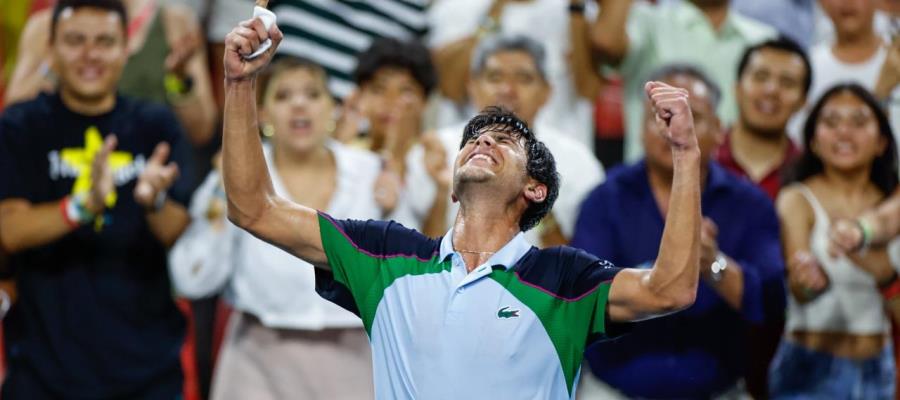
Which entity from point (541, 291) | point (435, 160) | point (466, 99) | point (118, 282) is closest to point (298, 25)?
point (466, 99)

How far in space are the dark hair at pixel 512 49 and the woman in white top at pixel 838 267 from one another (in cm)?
109

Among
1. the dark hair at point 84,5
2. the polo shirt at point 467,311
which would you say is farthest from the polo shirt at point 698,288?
the dark hair at point 84,5

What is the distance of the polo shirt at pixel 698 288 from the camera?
17.0 feet

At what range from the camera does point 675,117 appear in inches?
139

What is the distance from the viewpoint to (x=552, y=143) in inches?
239

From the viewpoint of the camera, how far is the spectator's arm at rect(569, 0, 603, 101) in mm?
6723

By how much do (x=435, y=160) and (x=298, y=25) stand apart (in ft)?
4.33

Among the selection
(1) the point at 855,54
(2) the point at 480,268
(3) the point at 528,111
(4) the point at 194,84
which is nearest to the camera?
(2) the point at 480,268

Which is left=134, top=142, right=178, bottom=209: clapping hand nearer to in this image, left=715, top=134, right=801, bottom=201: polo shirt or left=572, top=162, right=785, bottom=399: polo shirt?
left=572, top=162, right=785, bottom=399: polo shirt

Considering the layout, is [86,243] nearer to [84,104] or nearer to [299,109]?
[84,104]

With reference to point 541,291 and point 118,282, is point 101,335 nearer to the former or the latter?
point 118,282

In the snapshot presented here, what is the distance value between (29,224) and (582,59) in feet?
8.31

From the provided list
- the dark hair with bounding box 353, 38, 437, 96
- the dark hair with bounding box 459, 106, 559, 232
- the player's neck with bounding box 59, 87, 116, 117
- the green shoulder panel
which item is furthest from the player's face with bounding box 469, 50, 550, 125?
the green shoulder panel

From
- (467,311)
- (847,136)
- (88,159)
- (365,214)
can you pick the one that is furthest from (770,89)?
(467,311)
